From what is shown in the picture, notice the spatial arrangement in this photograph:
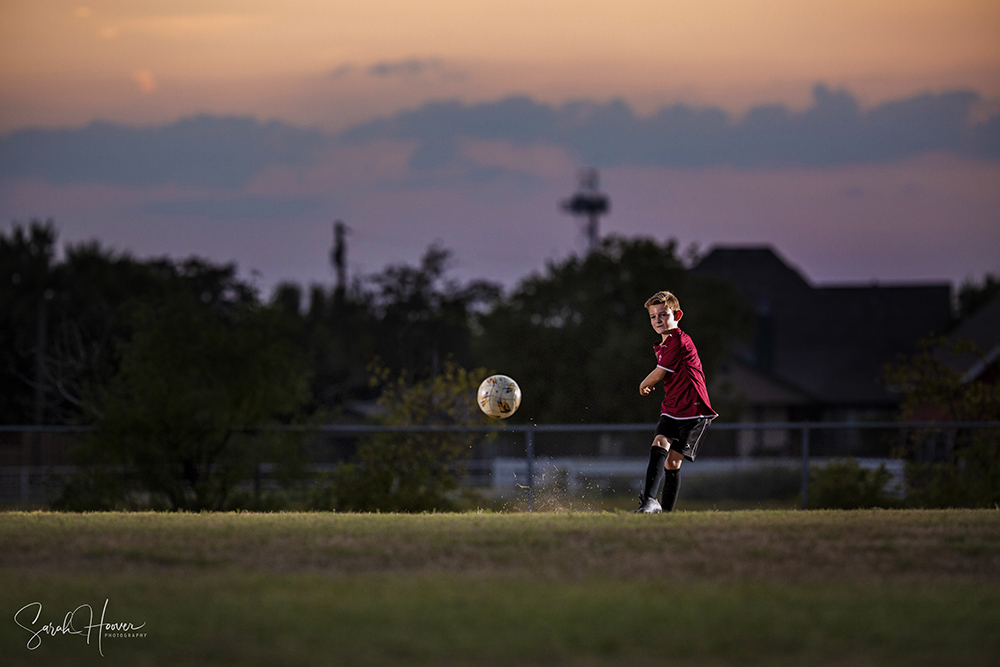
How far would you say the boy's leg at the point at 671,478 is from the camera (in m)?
11.1

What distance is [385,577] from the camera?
7.07m

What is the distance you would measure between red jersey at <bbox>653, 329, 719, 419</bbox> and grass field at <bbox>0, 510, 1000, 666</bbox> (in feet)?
4.93

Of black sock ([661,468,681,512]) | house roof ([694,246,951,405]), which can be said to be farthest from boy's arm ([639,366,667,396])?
house roof ([694,246,951,405])

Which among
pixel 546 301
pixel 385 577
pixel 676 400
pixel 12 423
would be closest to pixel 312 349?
pixel 676 400

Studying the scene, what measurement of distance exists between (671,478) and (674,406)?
681 millimetres

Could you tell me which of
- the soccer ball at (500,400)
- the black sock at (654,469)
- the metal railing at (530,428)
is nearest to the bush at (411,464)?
the metal railing at (530,428)

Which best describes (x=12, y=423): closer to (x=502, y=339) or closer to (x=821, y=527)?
(x=502, y=339)

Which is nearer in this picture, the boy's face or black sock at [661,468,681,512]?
the boy's face

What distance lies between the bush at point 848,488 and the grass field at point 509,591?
9078mm

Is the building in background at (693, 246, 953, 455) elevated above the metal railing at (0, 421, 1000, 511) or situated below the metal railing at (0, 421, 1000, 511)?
above

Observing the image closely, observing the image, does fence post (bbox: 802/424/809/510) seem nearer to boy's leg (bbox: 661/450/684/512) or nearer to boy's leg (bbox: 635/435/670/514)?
boy's leg (bbox: 661/450/684/512)

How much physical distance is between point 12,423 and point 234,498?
54.0 ft

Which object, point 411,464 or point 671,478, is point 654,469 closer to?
point 671,478

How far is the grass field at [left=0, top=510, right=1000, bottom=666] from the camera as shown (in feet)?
17.7
